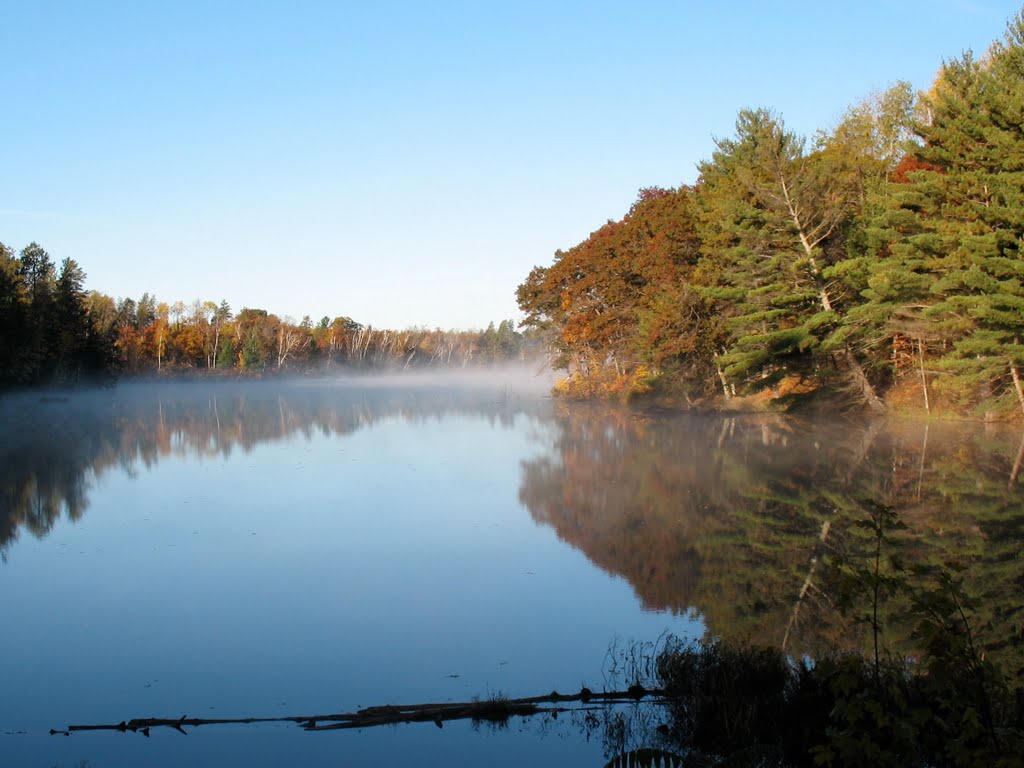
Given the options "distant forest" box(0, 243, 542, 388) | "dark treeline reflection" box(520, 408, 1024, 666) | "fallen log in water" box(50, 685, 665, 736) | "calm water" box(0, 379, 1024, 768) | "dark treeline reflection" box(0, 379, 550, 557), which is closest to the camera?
"fallen log in water" box(50, 685, 665, 736)

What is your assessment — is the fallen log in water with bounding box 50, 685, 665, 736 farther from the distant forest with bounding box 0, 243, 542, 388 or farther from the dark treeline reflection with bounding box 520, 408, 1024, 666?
the distant forest with bounding box 0, 243, 542, 388

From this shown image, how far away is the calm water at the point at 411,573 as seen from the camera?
6176 mm

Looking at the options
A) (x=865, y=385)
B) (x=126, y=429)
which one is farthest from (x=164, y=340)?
(x=865, y=385)

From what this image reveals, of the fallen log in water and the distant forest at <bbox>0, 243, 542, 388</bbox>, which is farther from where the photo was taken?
the distant forest at <bbox>0, 243, 542, 388</bbox>

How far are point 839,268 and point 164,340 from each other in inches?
3142

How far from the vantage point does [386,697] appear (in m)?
6.38

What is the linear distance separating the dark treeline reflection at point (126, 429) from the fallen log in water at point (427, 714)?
7202 millimetres

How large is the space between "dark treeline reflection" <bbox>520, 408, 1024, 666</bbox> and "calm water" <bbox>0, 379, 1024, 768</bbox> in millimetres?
62

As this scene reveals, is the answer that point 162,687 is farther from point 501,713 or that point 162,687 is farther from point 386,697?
point 501,713

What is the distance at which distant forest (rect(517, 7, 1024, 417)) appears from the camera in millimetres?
23484

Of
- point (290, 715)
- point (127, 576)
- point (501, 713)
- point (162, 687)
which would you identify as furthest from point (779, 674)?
point (127, 576)

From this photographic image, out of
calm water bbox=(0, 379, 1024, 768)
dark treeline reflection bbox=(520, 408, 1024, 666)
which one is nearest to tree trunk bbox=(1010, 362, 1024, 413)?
dark treeline reflection bbox=(520, 408, 1024, 666)

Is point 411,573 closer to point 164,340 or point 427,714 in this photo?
point 427,714

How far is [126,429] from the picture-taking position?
31734 millimetres
